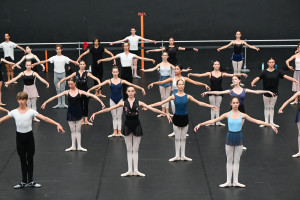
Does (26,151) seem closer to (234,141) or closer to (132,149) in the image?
(132,149)

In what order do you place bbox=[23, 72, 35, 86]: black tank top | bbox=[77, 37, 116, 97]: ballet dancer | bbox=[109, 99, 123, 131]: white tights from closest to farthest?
bbox=[109, 99, 123, 131]: white tights
bbox=[23, 72, 35, 86]: black tank top
bbox=[77, 37, 116, 97]: ballet dancer

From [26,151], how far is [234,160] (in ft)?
12.8

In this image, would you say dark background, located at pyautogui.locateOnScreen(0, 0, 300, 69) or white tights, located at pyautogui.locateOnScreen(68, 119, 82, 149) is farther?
dark background, located at pyautogui.locateOnScreen(0, 0, 300, 69)

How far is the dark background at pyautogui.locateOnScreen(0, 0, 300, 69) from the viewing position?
2434 cm

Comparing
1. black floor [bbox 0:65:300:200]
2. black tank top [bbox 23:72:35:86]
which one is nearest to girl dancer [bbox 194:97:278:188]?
black floor [bbox 0:65:300:200]

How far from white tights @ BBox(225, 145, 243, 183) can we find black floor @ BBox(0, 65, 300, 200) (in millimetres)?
257

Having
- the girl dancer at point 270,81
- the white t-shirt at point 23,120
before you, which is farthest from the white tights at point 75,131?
the girl dancer at point 270,81

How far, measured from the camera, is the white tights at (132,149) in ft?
35.6

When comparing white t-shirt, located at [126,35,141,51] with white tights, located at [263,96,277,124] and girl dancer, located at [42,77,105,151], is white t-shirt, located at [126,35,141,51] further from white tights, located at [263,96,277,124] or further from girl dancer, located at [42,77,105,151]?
girl dancer, located at [42,77,105,151]

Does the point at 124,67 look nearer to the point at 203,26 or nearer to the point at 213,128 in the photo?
the point at 213,128

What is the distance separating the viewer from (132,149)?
36.1ft

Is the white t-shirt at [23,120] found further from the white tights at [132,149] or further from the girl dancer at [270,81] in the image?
the girl dancer at [270,81]

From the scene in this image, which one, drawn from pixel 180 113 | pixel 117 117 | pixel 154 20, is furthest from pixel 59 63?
pixel 154 20

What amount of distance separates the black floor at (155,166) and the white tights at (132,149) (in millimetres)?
279
